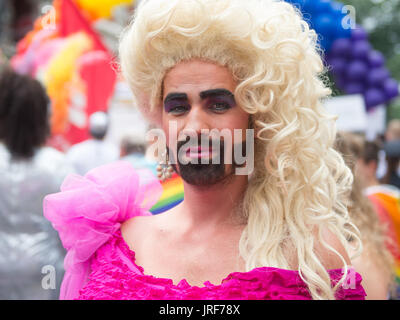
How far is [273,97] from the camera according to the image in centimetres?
188

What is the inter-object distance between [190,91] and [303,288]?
2.61 feet

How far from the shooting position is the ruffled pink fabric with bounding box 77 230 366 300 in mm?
1732

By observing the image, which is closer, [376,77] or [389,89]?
[376,77]

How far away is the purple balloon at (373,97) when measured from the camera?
7.18 meters

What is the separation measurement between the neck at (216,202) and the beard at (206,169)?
0.16ft

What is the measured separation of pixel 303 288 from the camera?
1.76 meters

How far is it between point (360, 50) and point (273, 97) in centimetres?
546

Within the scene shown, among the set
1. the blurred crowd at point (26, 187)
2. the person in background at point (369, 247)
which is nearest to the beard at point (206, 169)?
the person in background at point (369, 247)

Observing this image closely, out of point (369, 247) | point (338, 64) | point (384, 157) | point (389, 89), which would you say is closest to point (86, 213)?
point (369, 247)

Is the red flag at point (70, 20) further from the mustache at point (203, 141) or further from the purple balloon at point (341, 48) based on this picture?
the mustache at point (203, 141)

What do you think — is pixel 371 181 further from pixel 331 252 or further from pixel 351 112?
pixel 331 252
